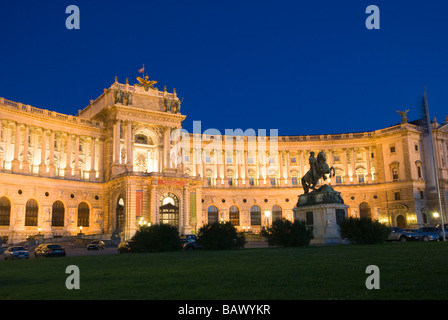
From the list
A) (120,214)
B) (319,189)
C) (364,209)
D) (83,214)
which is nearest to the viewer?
(319,189)

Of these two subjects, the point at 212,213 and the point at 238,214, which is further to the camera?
the point at 238,214

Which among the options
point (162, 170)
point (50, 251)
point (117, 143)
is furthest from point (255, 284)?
point (162, 170)

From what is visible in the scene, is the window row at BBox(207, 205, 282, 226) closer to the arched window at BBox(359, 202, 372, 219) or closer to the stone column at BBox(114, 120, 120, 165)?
the arched window at BBox(359, 202, 372, 219)

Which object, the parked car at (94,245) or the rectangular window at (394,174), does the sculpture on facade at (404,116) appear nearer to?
the rectangular window at (394,174)

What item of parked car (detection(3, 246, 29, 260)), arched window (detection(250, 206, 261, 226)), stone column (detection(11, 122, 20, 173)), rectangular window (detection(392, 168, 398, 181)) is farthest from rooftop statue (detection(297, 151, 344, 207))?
rectangular window (detection(392, 168, 398, 181))

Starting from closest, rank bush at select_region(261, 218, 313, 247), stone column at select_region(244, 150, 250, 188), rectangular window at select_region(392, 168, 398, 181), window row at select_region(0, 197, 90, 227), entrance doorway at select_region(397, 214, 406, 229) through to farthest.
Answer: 1. bush at select_region(261, 218, 313, 247)
2. window row at select_region(0, 197, 90, 227)
3. entrance doorway at select_region(397, 214, 406, 229)
4. rectangular window at select_region(392, 168, 398, 181)
5. stone column at select_region(244, 150, 250, 188)

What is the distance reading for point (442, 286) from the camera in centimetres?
1013

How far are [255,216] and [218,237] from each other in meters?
55.5

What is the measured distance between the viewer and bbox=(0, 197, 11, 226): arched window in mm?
60781

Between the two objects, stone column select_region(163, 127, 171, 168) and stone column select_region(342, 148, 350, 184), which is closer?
stone column select_region(163, 127, 171, 168)

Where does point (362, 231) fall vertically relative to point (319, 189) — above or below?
below

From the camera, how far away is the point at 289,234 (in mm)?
31703

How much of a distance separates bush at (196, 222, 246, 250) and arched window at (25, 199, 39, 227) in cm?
4012

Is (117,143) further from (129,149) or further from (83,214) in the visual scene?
(83,214)
